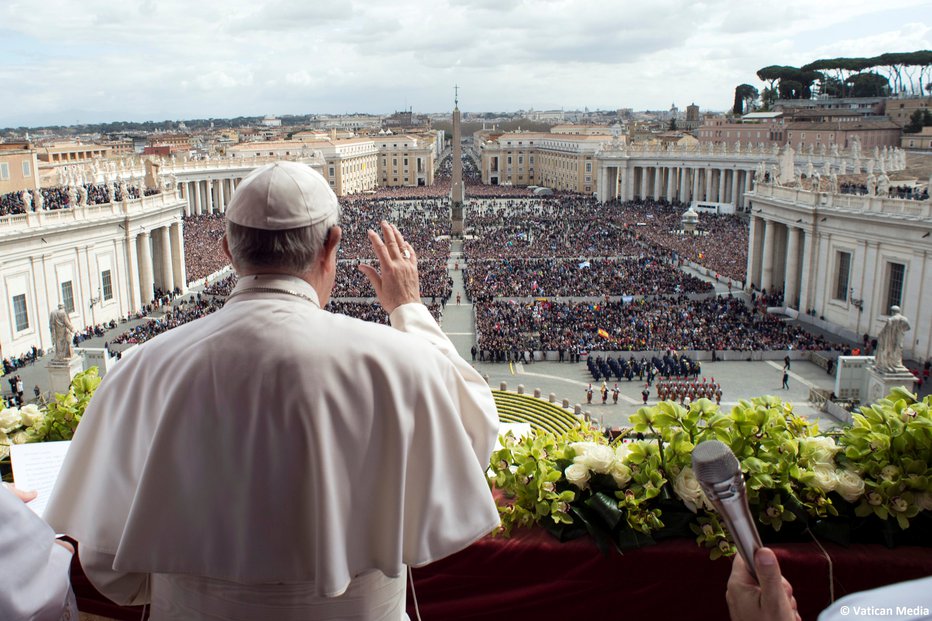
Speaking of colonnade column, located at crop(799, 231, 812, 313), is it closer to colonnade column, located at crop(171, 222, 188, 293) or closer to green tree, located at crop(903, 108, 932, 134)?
colonnade column, located at crop(171, 222, 188, 293)

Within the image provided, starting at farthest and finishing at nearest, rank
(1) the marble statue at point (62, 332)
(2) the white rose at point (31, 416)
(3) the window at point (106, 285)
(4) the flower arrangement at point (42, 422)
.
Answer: (3) the window at point (106, 285) < (1) the marble statue at point (62, 332) < (2) the white rose at point (31, 416) < (4) the flower arrangement at point (42, 422)

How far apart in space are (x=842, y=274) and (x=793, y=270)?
11.7ft

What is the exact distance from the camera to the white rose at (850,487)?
15.2ft

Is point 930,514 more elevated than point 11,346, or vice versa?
point 930,514

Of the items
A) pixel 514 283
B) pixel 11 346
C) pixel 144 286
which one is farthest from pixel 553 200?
pixel 11 346

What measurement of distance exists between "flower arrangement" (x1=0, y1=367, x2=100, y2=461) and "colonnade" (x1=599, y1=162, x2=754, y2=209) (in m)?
74.3

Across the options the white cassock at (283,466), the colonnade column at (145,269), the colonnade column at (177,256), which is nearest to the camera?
the white cassock at (283,466)

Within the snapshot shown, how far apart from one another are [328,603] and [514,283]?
4032 cm

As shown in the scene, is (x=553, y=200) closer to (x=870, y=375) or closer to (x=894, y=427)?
(x=870, y=375)

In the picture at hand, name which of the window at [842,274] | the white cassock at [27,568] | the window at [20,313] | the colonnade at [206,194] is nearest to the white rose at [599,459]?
the white cassock at [27,568]

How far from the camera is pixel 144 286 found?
4147cm

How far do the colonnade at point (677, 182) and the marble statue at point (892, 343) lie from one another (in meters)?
54.8

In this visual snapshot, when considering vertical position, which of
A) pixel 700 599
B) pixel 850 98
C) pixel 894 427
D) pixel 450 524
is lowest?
Result: pixel 700 599

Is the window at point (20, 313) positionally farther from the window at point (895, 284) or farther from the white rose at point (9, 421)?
the window at point (895, 284)
